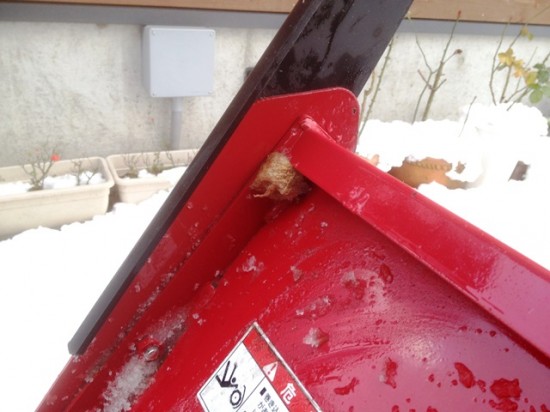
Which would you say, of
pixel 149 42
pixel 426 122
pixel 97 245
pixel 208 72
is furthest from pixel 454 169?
pixel 97 245

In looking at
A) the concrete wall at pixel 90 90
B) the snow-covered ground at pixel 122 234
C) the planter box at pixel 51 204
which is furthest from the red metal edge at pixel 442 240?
the concrete wall at pixel 90 90

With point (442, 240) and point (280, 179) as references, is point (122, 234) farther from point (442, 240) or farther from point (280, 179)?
point (442, 240)

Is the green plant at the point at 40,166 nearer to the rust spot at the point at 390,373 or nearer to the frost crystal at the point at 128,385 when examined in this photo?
the frost crystal at the point at 128,385

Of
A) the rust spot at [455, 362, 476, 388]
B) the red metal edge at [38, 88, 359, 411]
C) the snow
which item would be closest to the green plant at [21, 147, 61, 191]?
the snow

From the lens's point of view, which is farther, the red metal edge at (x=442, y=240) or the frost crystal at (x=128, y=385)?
the frost crystal at (x=128, y=385)

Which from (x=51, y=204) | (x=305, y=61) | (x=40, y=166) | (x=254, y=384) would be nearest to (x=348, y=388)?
(x=254, y=384)
